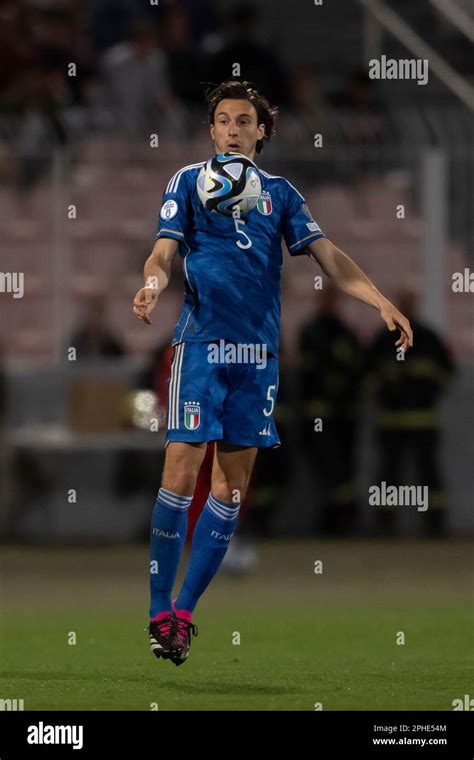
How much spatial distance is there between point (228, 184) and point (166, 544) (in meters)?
1.56

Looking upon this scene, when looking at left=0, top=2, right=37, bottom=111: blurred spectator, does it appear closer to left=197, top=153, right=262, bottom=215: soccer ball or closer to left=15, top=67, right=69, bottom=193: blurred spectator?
left=15, top=67, right=69, bottom=193: blurred spectator

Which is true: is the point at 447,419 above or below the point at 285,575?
above

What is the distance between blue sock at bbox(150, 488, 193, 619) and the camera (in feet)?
27.0

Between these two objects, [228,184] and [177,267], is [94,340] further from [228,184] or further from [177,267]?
[228,184]

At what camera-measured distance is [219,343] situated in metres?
8.27

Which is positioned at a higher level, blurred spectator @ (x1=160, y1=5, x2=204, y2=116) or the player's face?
blurred spectator @ (x1=160, y1=5, x2=204, y2=116)

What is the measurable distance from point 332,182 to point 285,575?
15.6ft

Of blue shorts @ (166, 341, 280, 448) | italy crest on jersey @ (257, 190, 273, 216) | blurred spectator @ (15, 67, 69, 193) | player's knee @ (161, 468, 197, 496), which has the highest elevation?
blurred spectator @ (15, 67, 69, 193)

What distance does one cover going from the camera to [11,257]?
18.0 meters

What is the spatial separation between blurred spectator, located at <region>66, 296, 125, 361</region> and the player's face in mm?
9268

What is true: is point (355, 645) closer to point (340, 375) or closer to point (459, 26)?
point (340, 375)

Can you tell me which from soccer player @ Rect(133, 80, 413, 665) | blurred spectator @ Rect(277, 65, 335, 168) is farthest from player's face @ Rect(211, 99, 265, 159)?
blurred spectator @ Rect(277, 65, 335, 168)
